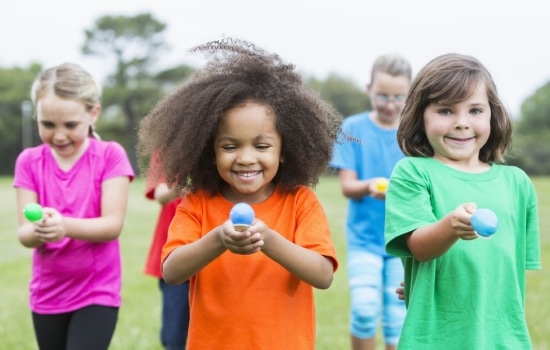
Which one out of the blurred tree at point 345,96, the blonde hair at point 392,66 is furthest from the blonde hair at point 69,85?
the blurred tree at point 345,96

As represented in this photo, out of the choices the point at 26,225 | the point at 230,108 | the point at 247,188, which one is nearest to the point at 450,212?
the point at 247,188

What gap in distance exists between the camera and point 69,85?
4.05 meters

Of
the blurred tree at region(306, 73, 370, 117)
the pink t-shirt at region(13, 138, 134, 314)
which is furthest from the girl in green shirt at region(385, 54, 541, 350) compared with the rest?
the blurred tree at region(306, 73, 370, 117)

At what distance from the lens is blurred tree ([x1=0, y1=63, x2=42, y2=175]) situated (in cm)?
6147

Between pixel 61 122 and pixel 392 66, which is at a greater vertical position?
pixel 392 66

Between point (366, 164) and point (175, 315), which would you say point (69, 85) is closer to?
point (175, 315)

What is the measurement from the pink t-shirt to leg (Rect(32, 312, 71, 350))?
0.05m

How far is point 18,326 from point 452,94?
5.33 metres

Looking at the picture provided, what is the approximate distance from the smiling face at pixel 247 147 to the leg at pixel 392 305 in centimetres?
218

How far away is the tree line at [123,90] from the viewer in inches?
2383

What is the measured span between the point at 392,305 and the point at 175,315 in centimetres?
145

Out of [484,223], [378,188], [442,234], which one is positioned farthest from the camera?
[378,188]

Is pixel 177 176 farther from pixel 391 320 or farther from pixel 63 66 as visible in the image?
pixel 391 320

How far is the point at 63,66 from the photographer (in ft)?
13.8
